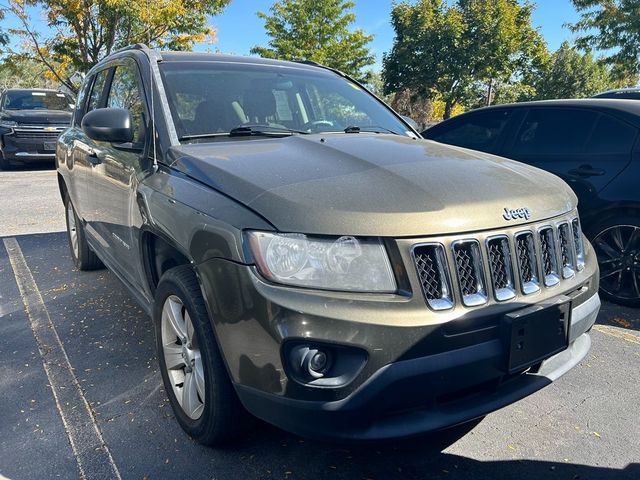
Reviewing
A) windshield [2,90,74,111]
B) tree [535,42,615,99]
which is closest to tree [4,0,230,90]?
windshield [2,90,74,111]

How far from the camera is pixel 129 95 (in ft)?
10.8

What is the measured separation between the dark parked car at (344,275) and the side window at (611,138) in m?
1.92

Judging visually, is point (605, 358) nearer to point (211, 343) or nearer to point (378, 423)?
point (378, 423)

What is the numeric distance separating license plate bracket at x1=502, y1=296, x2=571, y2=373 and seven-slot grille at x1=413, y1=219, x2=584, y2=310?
0.09 meters

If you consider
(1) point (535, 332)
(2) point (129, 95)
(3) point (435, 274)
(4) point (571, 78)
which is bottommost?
(4) point (571, 78)

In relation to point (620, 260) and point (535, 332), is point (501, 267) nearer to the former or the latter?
point (535, 332)

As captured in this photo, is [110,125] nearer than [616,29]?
Yes

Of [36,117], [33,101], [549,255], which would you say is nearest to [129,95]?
[549,255]

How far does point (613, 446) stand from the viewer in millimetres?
2451

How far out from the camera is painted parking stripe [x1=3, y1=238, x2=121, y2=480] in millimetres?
2310

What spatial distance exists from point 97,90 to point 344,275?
335cm

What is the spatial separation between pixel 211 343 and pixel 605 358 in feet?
8.69

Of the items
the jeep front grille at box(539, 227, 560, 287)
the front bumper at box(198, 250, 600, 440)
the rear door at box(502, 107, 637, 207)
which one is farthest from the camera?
the rear door at box(502, 107, 637, 207)

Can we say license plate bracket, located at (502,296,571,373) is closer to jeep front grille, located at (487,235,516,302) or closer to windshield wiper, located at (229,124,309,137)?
jeep front grille, located at (487,235,516,302)
